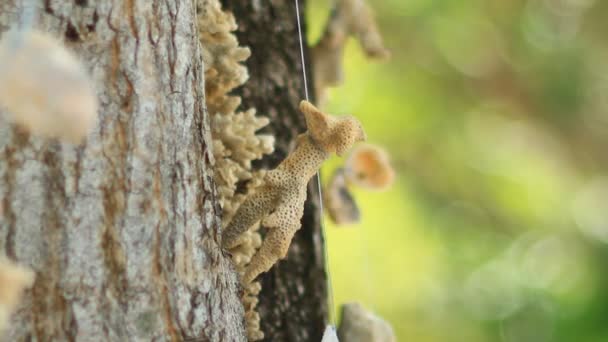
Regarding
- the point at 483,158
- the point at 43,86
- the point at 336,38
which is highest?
the point at 483,158

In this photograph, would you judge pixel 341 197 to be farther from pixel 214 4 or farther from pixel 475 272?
pixel 475 272

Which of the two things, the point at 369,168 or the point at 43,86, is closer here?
the point at 43,86

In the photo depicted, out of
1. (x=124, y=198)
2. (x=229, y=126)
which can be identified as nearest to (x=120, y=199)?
(x=124, y=198)

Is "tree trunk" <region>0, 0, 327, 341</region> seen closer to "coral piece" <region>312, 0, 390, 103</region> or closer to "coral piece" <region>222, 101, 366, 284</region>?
"coral piece" <region>222, 101, 366, 284</region>

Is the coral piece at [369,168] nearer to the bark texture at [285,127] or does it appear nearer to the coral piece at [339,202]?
the coral piece at [339,202]

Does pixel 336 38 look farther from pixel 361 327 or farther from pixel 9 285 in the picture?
pixel 9 285

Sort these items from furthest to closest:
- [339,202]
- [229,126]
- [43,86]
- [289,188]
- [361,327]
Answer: [339,202], [361,327], [229,126], [289,188], [43,86]

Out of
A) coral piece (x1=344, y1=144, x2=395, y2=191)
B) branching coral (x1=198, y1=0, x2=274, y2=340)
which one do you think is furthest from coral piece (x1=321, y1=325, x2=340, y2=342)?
coral piece (x1=344, y1=144, x2=395, y2=191)
